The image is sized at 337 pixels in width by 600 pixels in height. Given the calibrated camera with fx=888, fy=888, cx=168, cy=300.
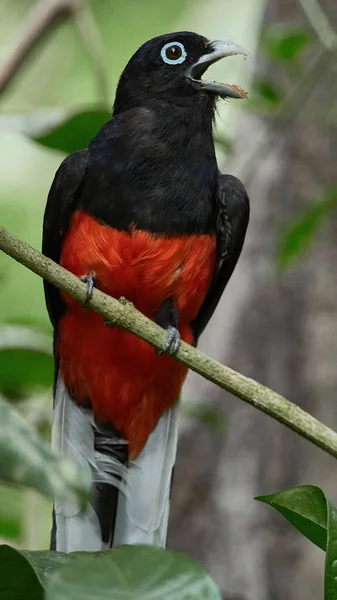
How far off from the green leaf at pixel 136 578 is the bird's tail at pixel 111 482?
1907 mm

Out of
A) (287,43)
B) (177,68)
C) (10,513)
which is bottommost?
(10,513)

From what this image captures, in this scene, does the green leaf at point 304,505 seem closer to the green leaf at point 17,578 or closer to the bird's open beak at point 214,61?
the green leaf at point 17,578

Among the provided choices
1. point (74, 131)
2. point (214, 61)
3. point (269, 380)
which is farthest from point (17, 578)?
point (269, 380)

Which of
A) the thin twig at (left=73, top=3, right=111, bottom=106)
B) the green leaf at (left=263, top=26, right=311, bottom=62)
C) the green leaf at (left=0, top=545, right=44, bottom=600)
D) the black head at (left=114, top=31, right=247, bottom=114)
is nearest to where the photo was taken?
the green leaf at (left=0, top=545, right=44, bottom=600)

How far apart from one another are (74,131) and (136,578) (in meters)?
2.26

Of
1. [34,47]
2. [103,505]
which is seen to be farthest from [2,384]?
[34,47]

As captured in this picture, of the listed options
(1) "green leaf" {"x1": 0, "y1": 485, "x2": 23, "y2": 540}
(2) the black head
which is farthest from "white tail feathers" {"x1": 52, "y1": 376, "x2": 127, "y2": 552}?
(2) the black head

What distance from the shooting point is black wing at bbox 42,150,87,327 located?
11.5 ft

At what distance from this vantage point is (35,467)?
1179 mm

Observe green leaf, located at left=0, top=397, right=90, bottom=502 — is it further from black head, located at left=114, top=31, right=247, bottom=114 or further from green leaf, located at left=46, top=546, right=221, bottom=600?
black head, located at left=114, top=31, right=247, bottom=114

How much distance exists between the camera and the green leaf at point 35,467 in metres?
1.16

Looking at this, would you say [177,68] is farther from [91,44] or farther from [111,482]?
[111,482]

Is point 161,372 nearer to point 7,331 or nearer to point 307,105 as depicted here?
point 7,331

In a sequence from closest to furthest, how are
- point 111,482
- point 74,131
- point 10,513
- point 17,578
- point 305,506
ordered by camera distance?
point 17,578 < point 305,506 < point 74,131 < point 111,482 < point 10,513
